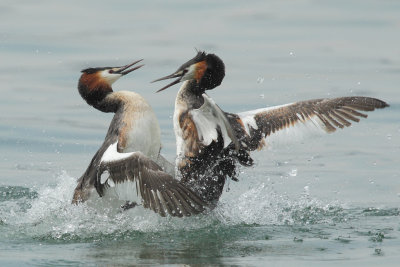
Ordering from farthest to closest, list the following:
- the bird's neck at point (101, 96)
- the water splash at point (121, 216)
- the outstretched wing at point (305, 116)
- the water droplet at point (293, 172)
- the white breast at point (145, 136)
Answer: the water droplet at point (293, 172) → the outstretched wing at point (305, 116) → the bird's neck at point (101, 96) → the white breast at point (145, 136) → the water splash at point (121, 216)

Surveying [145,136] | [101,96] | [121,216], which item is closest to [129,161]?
[145,136]

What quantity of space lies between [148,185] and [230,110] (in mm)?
5879

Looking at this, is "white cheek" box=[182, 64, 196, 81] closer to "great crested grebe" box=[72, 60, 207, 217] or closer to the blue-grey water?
"great crested grebe" box=[72, 60, 207, 217]

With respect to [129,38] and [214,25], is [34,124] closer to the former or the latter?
[129,38]

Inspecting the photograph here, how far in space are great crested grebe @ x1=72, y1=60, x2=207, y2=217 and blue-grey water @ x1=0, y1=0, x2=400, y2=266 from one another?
358 millimetres

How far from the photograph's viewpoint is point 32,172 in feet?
41.5

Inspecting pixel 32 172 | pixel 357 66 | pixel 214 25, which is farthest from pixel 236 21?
pixel 32 172

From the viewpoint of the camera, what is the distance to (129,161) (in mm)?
9164

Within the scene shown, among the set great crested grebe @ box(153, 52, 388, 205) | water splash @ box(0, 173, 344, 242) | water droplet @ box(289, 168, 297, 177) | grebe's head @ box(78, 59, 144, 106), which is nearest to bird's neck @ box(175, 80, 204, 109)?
great crested grebe @ box(153, 52, 388, 205)

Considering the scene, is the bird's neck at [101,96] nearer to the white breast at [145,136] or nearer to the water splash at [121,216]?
the white breast at [145,136]

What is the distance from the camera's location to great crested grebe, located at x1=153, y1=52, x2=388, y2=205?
32.4 feet

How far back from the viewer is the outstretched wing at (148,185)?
29.2 ft

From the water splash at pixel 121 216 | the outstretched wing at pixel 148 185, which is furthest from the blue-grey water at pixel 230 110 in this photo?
the outstretched wing at pixel 148 185

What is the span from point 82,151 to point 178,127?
3.87 metres
